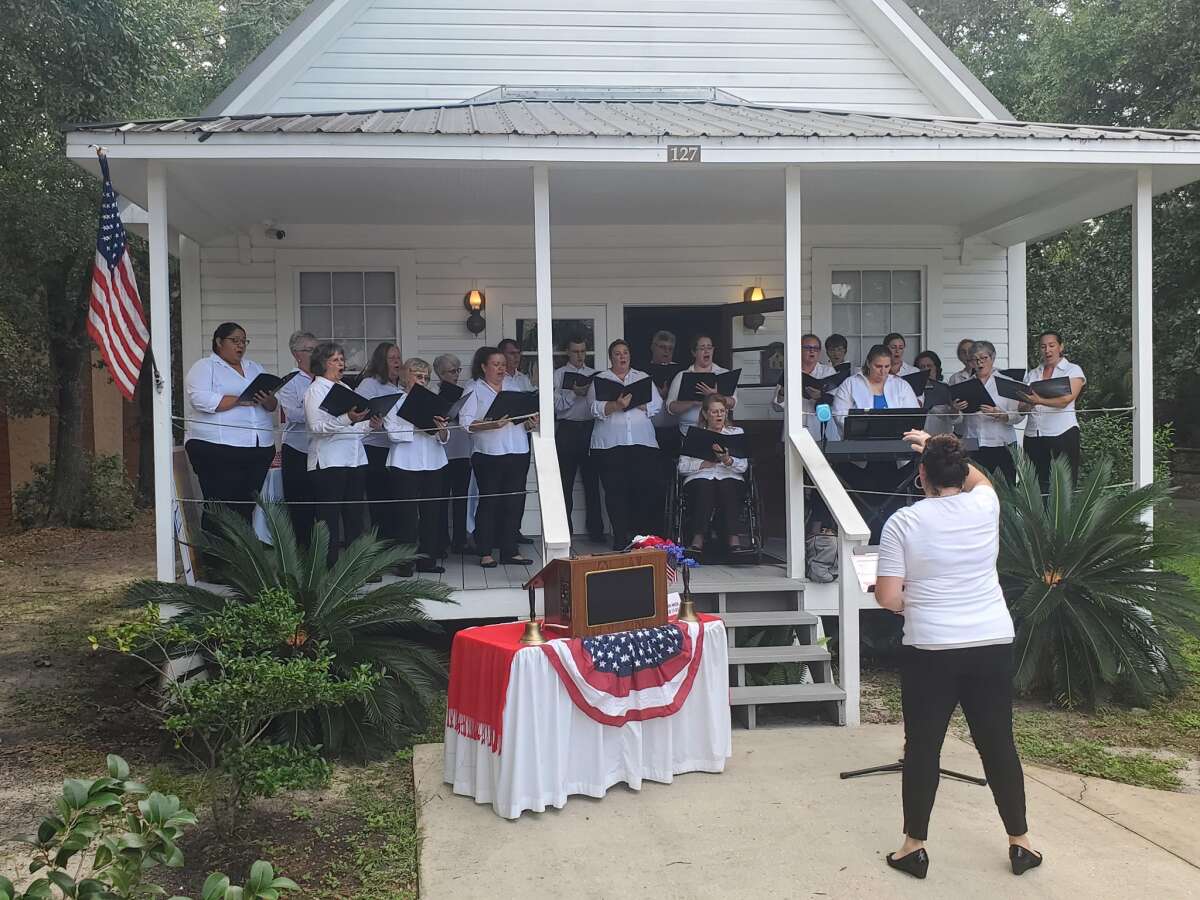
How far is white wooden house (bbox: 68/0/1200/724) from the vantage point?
687cm

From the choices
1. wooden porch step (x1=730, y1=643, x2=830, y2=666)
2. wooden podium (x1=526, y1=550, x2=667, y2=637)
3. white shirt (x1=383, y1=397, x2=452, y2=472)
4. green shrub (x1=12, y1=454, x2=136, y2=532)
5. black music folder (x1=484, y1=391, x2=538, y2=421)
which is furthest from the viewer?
green shrub (x1=12, y1=454, x2=136, y2=532)

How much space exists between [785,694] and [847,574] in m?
0.81

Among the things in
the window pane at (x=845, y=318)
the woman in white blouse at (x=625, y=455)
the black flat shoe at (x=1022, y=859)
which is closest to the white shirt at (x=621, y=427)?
the woman in white blouse at (x=625, y=455)

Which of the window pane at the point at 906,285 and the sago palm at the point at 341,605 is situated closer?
the sago palm at the point at 341,605

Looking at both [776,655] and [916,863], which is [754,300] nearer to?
[776,655]

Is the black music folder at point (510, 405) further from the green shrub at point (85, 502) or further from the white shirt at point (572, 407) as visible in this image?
the green shrub at point (85, 502)

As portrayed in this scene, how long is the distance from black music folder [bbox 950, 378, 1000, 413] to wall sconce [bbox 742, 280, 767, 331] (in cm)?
212

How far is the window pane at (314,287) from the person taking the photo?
9281mm

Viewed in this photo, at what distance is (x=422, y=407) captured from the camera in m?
6.97

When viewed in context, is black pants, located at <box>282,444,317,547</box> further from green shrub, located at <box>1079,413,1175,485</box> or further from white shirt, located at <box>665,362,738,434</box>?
green shrub, located at <box>1079,413,1175,485</box>

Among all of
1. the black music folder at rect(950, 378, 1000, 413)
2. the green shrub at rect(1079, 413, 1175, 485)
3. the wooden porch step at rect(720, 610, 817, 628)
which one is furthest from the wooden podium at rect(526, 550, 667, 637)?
the green shrub at rect(1079, 413, 1175, 485)

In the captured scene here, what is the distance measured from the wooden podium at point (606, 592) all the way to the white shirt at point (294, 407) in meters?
2.66

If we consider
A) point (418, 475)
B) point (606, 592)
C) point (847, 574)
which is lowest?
point (847, 574)

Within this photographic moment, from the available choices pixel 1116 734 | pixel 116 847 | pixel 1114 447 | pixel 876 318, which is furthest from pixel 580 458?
pixel 1114 447
